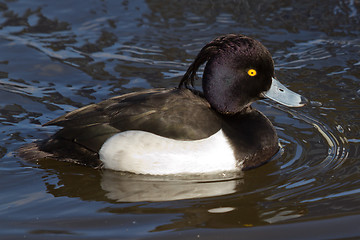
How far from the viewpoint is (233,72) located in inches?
200

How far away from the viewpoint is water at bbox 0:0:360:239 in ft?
14.1

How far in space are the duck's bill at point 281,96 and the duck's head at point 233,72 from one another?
1.7 inches

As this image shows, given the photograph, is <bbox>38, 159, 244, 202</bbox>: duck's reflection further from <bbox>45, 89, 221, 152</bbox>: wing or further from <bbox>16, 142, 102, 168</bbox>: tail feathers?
<bbox>45, 89, 221, 152</bbox>: wing

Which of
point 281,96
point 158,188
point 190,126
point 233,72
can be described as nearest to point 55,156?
point 158,188

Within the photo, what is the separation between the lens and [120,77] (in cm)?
714

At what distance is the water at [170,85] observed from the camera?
430 centimetres

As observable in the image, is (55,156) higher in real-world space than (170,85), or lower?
lower

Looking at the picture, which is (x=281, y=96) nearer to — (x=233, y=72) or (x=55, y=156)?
(x=233, y=72)

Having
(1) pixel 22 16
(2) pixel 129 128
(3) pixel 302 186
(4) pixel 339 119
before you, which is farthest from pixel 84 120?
(1) pixel 22 16

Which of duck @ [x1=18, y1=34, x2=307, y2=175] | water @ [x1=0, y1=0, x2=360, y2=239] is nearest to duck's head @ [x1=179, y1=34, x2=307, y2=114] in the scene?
duck @ [x1=18, y1=34, x2=307, y2=175]

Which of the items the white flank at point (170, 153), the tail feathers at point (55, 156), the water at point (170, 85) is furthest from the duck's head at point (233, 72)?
the tail feathers at point (55, 156)

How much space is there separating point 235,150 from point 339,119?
4.83 ft

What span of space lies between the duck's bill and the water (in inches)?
16.1

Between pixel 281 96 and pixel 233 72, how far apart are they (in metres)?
0.54
